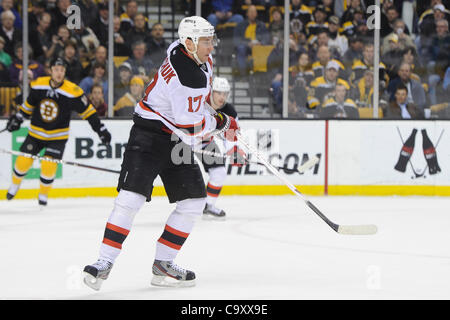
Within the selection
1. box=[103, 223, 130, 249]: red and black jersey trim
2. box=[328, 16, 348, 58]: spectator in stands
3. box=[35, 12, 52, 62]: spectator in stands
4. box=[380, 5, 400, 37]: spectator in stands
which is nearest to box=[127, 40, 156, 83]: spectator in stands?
box=[35, 12, 52, 62]: spectator in stands

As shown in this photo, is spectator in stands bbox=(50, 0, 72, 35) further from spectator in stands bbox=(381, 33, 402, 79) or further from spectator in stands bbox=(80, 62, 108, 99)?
spectator in stands bbox=(381, 33, 402, 79)

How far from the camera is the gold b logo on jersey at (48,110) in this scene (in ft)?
23.8

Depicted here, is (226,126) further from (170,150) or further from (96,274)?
(96,274)

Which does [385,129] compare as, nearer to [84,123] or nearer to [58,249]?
[84,123]

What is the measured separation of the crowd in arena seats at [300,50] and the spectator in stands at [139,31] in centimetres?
1

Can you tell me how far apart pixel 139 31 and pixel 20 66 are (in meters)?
1.32

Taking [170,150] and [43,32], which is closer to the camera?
[170,150]

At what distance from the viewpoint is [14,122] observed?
7270 mm

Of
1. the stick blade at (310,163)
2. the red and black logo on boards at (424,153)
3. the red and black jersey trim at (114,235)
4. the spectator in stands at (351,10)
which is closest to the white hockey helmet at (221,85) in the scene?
the stick blade at (310,163)

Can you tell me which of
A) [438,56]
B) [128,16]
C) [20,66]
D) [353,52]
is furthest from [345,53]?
[20,66]

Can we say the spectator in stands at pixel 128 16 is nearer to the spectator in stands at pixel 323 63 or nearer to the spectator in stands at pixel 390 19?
the spectator in stands at pixel 323 63
